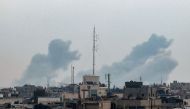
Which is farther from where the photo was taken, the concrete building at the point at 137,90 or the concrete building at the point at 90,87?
the concrete building at the point at 90,87

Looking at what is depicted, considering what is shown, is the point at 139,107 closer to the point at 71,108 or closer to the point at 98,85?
the point at 71,108

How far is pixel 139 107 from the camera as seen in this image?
364 ft

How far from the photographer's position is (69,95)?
16162 centimetres

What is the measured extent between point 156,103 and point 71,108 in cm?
2017

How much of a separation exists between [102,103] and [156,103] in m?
20.4

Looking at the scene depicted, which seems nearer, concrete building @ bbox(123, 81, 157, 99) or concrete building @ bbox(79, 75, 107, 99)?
concrete building @ bbox(123, 81, 157, 99)

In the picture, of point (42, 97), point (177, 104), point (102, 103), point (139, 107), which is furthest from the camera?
point (42, 97)

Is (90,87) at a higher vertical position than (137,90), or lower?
higher

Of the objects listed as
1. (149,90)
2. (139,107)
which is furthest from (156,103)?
(149,90)

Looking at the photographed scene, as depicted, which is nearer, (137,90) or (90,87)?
(137,90)

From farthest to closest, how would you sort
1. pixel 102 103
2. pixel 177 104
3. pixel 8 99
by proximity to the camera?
pixel 8 99
pixel 177 104
pixel 102 103

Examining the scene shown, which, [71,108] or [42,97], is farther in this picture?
[42,97]

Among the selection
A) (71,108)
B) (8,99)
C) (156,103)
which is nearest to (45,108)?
(71,108)

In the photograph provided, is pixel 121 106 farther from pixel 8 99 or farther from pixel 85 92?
pixel 8 99
